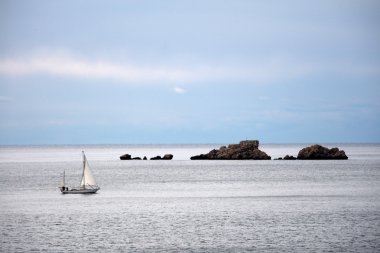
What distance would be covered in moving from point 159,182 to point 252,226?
6958cm

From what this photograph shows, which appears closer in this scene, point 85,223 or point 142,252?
point 142,252

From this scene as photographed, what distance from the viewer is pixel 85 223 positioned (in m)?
70.6

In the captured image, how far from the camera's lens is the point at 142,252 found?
174 feet

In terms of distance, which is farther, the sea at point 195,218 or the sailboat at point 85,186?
the sailboat at point 85,186

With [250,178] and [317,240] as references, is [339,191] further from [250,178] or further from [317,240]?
[317,240]

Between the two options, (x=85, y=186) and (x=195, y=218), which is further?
(x=85, y=186)

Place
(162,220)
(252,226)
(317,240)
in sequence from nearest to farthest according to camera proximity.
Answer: (317,240)
(252,226)
(162,220)

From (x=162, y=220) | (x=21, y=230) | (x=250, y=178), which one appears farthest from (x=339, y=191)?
(x=21, y=230)

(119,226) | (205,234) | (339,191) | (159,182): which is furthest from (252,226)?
(159,182)

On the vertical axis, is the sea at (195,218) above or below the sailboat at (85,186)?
below

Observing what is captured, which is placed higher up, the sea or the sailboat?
the sailboat

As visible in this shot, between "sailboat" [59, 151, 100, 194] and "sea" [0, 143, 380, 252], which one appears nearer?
"sea" [0, 143, 380, 252]

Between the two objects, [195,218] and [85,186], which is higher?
[85,186]

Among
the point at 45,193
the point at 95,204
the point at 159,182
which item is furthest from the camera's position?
the point at 159,182
